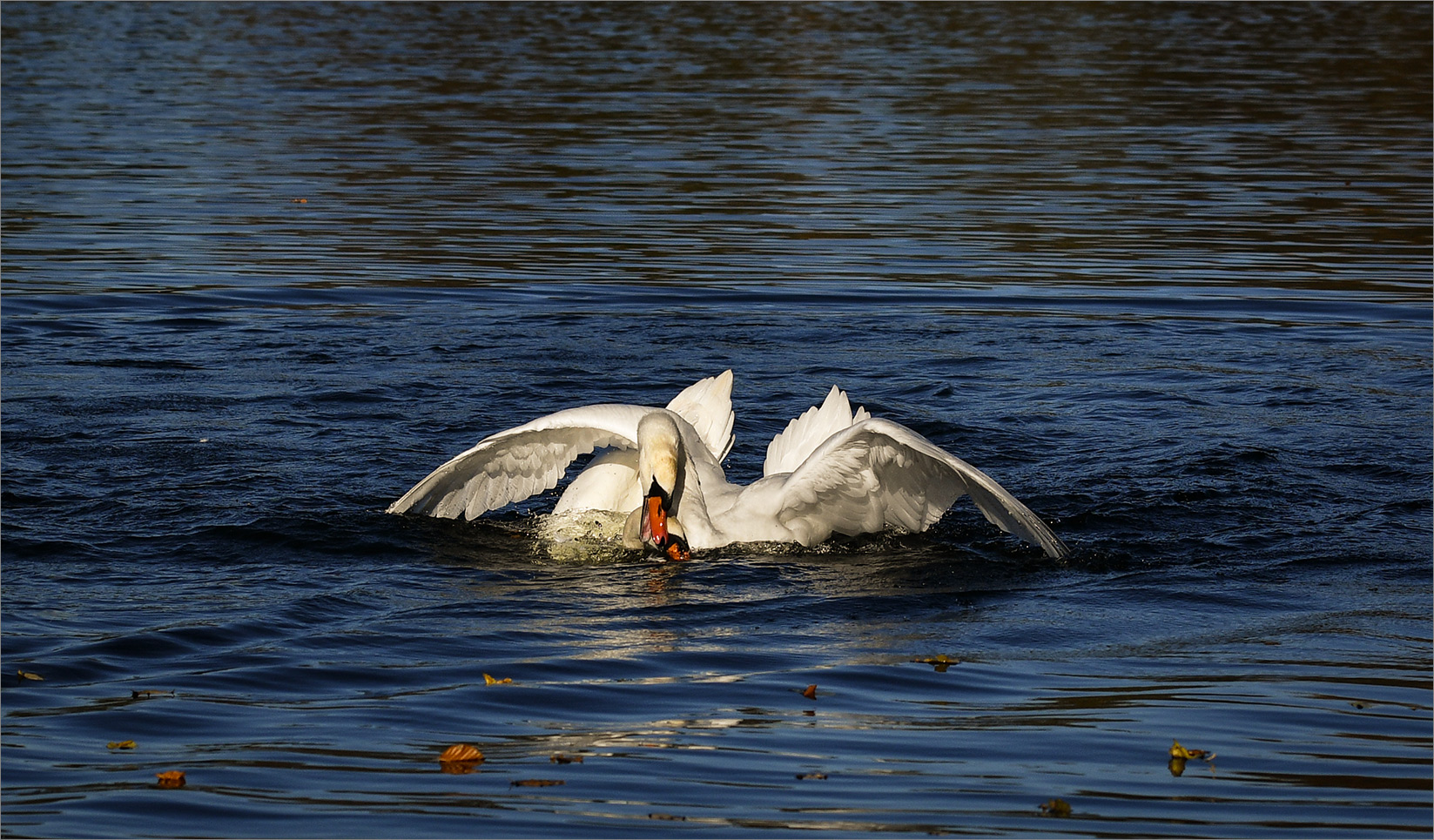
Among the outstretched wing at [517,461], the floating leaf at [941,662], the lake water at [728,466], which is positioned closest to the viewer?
the lake water at [728,466]

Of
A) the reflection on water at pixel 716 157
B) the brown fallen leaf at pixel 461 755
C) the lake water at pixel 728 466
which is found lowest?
the reflection on water at pixel 716 157

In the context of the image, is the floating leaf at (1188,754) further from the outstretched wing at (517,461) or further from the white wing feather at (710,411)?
the white wing feather at (710,411)

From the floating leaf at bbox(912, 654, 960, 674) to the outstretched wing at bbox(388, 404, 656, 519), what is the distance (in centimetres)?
217

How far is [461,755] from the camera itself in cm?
562

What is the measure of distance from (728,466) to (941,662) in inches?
146

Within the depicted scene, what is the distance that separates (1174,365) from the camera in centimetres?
1195

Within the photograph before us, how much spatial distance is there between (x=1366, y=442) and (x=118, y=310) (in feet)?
28.8

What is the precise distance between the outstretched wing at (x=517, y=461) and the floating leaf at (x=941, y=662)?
2.17m

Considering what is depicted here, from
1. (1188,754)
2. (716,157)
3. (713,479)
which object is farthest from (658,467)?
(716,157)

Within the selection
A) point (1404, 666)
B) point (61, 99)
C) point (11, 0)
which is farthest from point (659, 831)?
point (11, 0)

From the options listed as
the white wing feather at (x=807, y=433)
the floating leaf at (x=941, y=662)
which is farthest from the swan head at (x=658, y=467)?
the floating leaf at (x=941, y=662)

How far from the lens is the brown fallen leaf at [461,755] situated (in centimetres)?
562

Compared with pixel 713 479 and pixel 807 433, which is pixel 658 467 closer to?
pixel 713 479

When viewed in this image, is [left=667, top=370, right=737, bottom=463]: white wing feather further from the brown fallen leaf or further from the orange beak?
the brown fallen leaf
